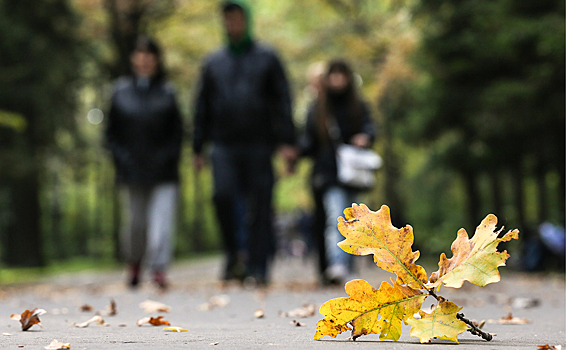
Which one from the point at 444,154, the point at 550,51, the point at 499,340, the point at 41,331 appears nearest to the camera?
the point at 499,340

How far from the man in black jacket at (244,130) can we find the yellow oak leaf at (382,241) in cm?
439

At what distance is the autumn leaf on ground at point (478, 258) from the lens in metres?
2.57

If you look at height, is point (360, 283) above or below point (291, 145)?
below

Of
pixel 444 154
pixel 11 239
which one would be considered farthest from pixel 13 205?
pixel 444 154

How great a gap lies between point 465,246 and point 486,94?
8.90m

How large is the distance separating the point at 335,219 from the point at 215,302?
1.70m

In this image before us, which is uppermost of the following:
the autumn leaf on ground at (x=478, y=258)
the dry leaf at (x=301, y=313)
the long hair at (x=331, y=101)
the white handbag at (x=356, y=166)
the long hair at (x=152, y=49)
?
the long hair at (x=152, y=49)

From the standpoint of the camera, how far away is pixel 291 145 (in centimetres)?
734

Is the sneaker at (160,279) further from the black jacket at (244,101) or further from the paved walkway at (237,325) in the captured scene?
the black jacket at (244,101)

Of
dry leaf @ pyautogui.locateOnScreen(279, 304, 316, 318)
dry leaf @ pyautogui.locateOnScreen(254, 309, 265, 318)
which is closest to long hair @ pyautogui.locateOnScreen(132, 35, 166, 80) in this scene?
dry leaf @ pyautogui.locateOnScreen(254, 309, 265, 318)

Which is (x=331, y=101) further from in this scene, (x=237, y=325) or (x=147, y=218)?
(x=237, y=325)

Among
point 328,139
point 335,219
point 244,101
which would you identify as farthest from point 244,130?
point 335,219

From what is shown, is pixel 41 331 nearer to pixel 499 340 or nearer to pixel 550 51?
pixel 499 340

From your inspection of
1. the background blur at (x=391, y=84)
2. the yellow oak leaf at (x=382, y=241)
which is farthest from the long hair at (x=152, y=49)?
the yellow oak leaf at (x=382, y=241)
